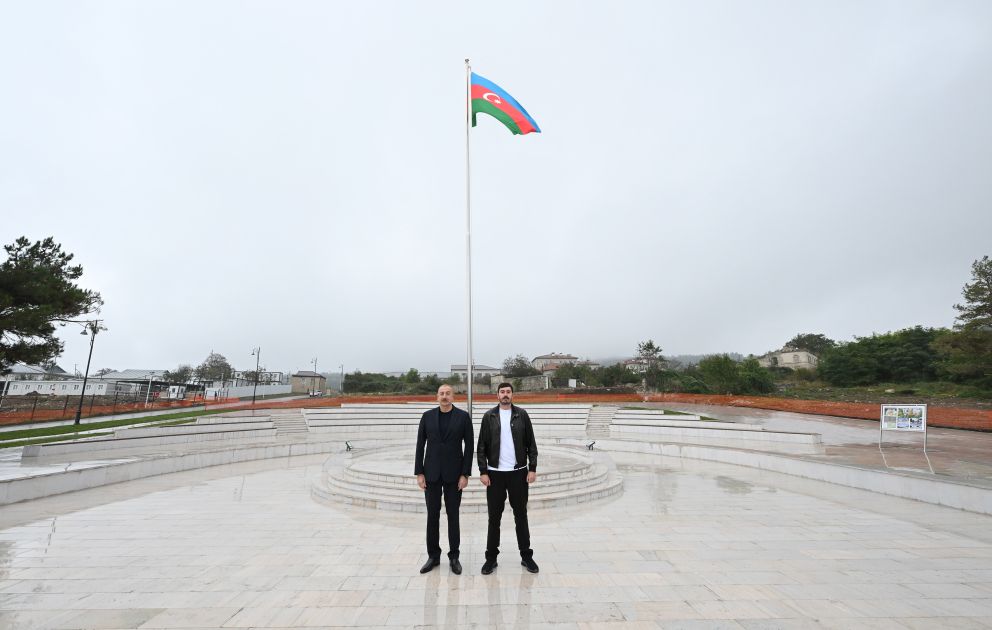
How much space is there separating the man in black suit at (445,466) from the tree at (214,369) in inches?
3849

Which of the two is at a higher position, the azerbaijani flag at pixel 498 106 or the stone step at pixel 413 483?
the azerbaijani flag at pixel 498 106

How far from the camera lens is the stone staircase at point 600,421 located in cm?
2014

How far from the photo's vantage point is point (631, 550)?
17.0ft

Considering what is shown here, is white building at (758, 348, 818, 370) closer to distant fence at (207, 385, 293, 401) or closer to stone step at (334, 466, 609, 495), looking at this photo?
distant fence at (207, 385, 293, 401)

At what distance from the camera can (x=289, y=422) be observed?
21266mm

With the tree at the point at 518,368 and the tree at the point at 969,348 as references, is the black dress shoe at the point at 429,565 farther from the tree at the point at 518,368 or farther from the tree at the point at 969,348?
the tree at the point at 518,368

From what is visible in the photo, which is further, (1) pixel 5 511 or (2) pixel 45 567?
(1) pixel 5 511

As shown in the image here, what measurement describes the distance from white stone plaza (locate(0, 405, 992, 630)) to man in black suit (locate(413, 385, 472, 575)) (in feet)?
1.12

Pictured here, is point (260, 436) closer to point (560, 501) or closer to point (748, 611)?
point (560, 501)

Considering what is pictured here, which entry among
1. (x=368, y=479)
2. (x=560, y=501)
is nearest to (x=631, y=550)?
(x=560, y=501)

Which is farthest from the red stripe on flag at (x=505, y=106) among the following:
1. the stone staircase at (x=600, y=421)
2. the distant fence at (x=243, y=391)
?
the distant fence at (x=243, y=391)

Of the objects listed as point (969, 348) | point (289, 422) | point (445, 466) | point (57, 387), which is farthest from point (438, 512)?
point (57, 387)

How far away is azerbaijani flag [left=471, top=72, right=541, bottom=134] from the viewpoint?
10271 millimetres

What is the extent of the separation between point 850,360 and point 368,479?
193 ft
